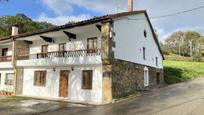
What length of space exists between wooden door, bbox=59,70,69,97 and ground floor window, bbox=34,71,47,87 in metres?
2.44

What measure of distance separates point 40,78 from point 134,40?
962 cm

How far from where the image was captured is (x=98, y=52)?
19172 millimetres

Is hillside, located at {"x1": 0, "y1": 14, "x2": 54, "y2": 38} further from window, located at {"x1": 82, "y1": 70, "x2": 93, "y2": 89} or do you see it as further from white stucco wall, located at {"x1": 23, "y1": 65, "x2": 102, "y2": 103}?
window, located at {"x1": 82, "y1": 70, "x2": 93, "y2": 89}

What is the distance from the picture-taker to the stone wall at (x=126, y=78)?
1822cm

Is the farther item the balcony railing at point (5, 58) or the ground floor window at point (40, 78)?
the balcony railing at point (5, 58)

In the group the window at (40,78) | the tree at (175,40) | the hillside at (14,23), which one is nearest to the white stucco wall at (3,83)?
the window at (40,78)

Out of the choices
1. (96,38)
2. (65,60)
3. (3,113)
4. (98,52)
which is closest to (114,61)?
(98,52)

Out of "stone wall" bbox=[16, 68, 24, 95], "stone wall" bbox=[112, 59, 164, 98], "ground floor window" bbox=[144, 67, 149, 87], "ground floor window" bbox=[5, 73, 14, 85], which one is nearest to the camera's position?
"stone wall" bbox=[112, 59, 164, 98]

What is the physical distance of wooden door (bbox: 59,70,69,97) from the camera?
70.6ft

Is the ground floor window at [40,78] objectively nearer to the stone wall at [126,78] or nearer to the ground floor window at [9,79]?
the ground floor window at [9,79]

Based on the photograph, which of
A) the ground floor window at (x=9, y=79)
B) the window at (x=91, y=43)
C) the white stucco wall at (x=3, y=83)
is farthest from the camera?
the ground floor window at (x=9, y=79)

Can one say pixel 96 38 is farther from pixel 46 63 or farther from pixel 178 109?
pixel 178 109

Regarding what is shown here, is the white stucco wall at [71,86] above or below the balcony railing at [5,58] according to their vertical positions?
below

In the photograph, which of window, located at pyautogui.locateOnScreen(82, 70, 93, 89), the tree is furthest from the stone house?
the tree
